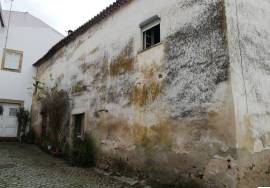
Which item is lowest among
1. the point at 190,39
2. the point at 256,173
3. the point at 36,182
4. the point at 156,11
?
the point at 36,182

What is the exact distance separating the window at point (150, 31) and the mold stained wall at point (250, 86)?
2.38 meters

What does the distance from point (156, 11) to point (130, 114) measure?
3.07 metres

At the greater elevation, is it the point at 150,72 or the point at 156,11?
the point at 156,11

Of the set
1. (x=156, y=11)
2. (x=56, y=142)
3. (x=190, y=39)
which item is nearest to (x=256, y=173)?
(x=190, y=39)

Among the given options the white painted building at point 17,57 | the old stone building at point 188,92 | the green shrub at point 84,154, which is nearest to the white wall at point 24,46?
the white painted building at point 17,57

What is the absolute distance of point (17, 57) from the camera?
51.4ft

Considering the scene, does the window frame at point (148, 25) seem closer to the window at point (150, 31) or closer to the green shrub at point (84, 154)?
the window at point (150, 31)

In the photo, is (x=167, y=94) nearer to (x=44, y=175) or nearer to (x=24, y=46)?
(x=44, y=175)

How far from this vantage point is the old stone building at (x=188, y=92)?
17.1ft

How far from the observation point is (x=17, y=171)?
7.82 m

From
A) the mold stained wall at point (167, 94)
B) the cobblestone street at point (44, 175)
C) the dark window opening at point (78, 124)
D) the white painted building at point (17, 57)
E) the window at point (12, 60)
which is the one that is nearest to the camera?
the mold stained wall at point (167, 94)

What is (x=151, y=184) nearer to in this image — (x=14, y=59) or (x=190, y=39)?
(x=190, y=39)

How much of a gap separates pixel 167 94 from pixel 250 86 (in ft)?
6.33

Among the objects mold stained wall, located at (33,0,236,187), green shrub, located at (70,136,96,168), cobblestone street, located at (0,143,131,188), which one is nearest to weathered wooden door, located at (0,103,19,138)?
cobblestone street, located at (0,143,131,188)
